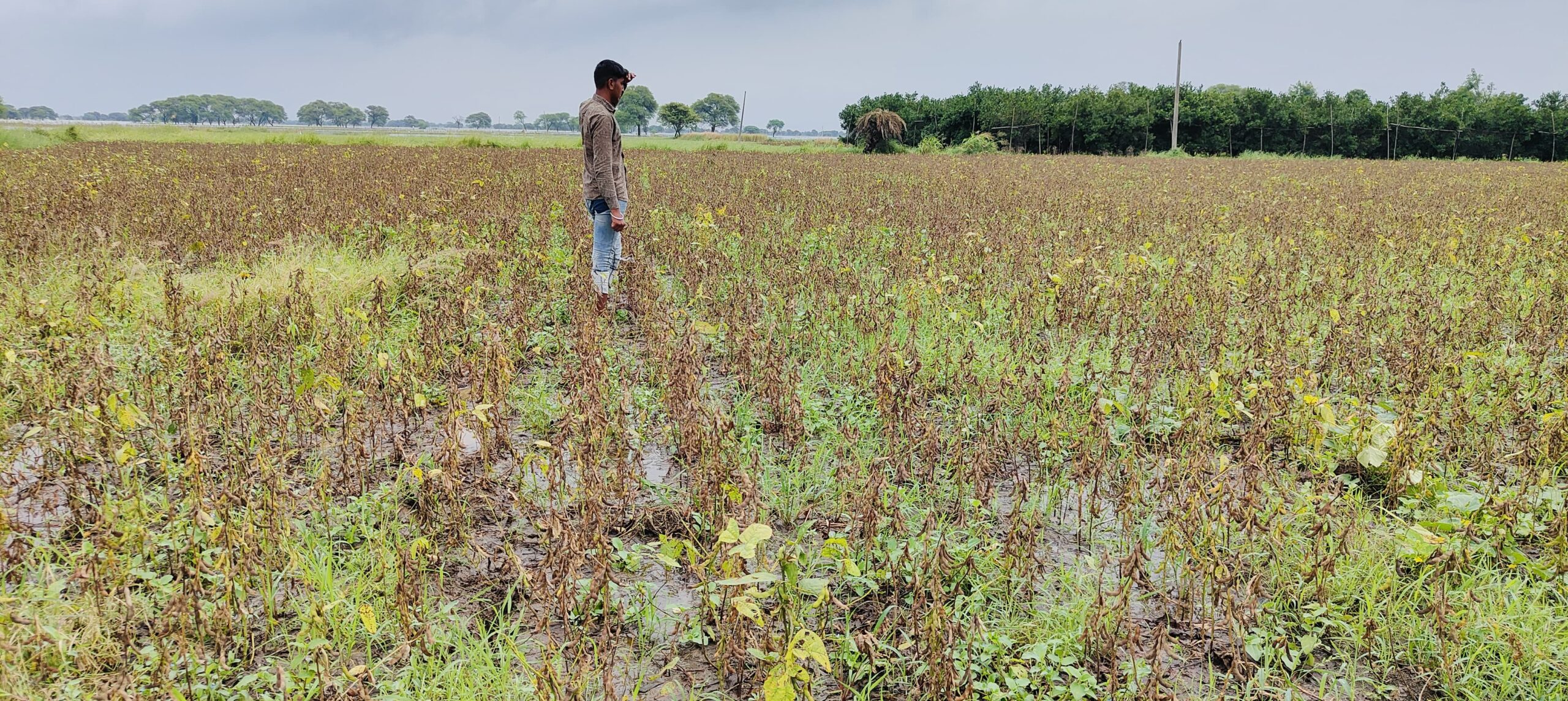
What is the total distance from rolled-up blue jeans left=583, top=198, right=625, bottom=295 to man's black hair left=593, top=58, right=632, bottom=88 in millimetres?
849

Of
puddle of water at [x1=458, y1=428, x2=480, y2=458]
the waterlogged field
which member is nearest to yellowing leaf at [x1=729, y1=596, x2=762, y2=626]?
the waterlogged field

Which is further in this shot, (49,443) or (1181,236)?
(1181,236)

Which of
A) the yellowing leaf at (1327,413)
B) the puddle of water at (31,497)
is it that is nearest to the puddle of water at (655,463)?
the puddle of water at (31,497)

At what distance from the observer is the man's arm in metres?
5.62

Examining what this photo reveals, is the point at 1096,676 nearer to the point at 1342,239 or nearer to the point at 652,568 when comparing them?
the point at 652,568

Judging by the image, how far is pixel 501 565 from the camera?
9.42 ft

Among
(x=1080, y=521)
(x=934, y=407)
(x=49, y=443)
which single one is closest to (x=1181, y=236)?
(x=934, y=407)

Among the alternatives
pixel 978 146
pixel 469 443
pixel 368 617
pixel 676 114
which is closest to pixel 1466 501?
pixel 368 617

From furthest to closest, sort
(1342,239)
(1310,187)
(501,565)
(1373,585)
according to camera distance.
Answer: (1310,187)
(1342,239)
(501,565)
(1373,585)

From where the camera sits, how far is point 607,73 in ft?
18.4

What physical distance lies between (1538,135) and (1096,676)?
194ft

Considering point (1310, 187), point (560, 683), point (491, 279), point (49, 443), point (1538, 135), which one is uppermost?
point (1538, 135)

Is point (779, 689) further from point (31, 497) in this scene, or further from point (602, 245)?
point (602, 245)

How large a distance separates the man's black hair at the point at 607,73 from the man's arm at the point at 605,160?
0.85ft
